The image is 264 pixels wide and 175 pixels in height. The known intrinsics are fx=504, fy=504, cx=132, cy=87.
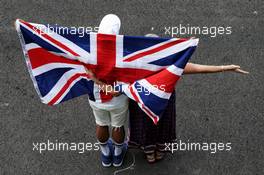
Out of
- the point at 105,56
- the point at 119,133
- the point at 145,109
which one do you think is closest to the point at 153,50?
the point at 105,56

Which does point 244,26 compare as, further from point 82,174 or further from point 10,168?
point 10,168

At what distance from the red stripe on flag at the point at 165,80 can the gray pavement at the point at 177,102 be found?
3.85ft

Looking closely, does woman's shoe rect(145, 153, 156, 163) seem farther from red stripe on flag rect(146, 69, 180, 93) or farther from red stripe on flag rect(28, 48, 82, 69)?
red stripe on flag rect(28, 48, 82, 69)

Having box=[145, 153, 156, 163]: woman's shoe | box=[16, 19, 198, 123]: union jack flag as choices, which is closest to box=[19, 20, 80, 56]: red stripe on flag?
box=[16, 19, 198, 123]: union jack flag

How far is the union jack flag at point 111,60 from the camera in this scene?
3688mm

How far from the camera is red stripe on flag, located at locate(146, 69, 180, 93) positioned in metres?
3.70

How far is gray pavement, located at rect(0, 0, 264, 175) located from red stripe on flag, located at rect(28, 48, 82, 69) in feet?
3.80

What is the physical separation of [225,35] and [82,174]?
2.37m

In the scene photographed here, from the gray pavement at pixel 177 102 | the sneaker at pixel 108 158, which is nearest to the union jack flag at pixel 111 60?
the sneaker at pixel 108 158

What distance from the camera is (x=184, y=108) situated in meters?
5.08

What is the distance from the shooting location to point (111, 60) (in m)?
3.79

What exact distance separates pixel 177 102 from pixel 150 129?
0.91 meters

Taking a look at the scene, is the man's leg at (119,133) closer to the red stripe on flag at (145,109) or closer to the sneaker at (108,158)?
the sneaker at (108,158)

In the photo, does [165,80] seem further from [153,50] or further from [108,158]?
[108,158]
